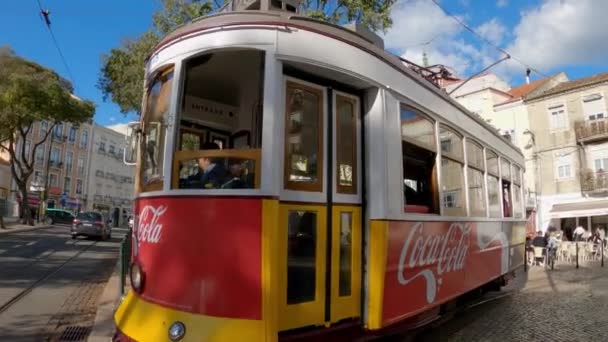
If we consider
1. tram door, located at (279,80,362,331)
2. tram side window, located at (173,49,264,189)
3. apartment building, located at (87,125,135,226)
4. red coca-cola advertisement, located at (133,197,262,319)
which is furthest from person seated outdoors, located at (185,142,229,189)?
apartment building, located at (87,125,135,226)

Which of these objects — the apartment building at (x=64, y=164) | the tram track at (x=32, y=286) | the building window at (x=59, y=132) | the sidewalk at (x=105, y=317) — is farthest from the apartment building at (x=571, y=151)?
the building window at (x=59, y=132)

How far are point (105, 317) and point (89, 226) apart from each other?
58.7ft

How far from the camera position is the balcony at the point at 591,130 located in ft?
85.6

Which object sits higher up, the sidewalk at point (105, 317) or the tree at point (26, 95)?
the tree at point (26, 95)

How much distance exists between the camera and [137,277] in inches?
151

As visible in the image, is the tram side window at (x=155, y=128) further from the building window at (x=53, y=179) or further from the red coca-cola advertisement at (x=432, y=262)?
the building window at (x=53, y=179)

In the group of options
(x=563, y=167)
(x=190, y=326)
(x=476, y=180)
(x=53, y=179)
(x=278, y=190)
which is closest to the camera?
(x=190, y=326)

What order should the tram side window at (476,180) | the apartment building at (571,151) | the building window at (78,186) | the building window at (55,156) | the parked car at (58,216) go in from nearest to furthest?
the tram side window at (476,180) < the apartment building at (571,151) < the parked car at (58,216) < the building window at (55,156) < the building window at (78,186)

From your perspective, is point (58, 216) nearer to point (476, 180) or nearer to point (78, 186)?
point (78, 186)

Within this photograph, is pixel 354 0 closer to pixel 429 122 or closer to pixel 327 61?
pixel 429 122

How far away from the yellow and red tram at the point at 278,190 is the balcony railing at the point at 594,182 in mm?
25487

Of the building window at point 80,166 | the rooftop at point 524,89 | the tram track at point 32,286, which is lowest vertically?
the tram track at point 32,286

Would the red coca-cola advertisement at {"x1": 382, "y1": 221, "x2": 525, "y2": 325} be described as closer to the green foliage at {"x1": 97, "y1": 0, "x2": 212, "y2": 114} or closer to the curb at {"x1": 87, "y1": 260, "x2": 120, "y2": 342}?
the curb at {"x1": 87, "y1": 260, "x2": 120, "y2": 342}

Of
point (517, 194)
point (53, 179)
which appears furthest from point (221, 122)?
point (53, 179)
